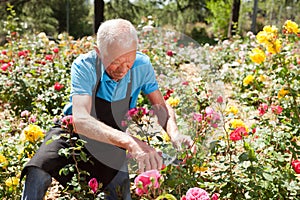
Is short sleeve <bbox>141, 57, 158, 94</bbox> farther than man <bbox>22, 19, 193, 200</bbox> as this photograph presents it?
Yes

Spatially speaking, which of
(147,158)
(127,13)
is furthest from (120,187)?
(127,13)

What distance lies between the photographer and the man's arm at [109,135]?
3.78 feet

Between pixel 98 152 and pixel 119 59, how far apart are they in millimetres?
415

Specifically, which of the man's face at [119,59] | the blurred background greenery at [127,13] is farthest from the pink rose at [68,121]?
the blurred background greenery at [127,13]

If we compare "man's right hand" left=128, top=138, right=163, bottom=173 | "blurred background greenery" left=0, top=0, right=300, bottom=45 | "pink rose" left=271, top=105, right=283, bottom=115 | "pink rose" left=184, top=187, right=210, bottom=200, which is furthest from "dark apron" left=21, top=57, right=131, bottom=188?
"blurred background greenery" left=0, top=0, right=300, bottom=45

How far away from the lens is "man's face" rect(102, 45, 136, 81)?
1.36 meters

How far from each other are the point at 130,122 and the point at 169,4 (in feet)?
→ 40.3

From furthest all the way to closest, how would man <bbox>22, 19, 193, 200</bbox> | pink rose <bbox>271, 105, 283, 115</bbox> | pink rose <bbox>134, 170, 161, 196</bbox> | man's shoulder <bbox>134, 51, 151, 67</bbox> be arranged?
pink rose <bbox>271, 105, 283, 115</bbox>, man's shoulder <bbox>134, 51, 151, 67</bbox>, man <bbox>22, 19, 193, 200</bbox>, pink rose <bbox>134, 170, 161, 196</bbox>

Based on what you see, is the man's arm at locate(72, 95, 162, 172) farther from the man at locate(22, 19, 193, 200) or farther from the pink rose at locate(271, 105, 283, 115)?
the pink rose at locate(271, 105, 283, 115)

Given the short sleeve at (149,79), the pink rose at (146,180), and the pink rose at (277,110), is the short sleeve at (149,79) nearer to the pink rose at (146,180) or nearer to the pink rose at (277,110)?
the pink rose at (277,110)

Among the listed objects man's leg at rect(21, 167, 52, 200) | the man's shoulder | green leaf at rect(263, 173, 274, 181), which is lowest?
man's leg at rect(21, 167, 52, 200)

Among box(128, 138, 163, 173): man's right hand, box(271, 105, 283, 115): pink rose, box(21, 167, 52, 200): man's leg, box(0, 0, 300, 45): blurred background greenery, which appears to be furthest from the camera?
box(0, 0, 300, 45): blurred background greenery

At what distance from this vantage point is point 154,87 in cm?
175

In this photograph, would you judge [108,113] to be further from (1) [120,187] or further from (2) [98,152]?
(1) [120,187]
